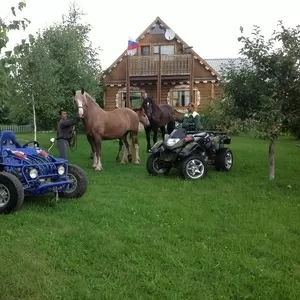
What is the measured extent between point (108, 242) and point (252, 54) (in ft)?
20.0

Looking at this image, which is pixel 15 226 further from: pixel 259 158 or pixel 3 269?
pixel 259 158

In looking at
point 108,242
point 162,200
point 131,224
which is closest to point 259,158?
point 162,200

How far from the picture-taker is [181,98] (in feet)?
108

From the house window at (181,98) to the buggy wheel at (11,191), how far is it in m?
26.8

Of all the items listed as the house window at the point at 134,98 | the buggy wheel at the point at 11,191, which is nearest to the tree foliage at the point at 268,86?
the buggy wheel at the point at 11,191

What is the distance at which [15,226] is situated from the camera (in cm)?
613

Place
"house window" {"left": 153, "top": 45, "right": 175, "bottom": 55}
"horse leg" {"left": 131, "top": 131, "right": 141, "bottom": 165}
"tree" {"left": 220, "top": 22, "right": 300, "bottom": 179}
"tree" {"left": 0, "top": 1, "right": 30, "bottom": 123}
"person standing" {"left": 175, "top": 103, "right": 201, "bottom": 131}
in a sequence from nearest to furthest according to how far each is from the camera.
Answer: "tree" {"left": 0, "top": 1, "right": 30, "bottom": 123}, "tree" {"left": 220, "top": 22, "right": 300, "bottom": 179}, "person standing" {"left": 175, "top": 103, "right": 201, "bottom": 131}, "horse leg" {"left": 131, "top": 131, "right": 141, "bottom": 165}, "house window" {"left": 153, "top": 45, "right": 175, "bottom": 55}

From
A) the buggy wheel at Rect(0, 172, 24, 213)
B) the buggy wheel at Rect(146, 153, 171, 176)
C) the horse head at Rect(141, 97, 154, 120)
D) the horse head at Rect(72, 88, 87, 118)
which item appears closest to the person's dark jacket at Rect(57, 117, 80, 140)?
the horse head at Rect(72, 88, 87, 118)

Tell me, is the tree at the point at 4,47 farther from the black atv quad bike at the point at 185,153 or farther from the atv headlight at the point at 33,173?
the black atv quad bike at the point at 185,153

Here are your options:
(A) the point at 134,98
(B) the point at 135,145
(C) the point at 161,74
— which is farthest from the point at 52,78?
(A) the point at 134,98

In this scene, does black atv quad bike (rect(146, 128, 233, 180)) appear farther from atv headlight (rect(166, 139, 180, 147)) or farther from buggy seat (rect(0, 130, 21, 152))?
buggy seat (rect(0, 130, 21, 152))

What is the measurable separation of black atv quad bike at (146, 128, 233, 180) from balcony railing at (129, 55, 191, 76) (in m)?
19.9

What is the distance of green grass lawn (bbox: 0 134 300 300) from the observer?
407 centimetres

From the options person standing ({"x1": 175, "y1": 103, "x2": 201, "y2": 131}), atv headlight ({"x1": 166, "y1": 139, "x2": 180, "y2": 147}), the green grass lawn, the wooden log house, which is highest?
the wooden log house
